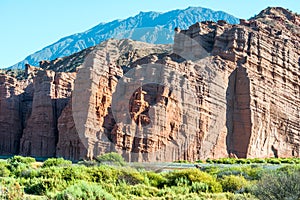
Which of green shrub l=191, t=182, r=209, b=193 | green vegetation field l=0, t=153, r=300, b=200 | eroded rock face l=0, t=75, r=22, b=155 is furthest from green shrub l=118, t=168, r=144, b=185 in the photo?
eroded rock face l=0, t=75, r=22, b=155

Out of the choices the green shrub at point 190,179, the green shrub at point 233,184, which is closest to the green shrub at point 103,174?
the green shrub at point 190,179

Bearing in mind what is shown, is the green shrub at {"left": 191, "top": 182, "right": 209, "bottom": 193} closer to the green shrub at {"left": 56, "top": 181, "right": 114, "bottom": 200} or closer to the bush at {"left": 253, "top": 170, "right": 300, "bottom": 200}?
the bush at {"left": 253, "top": 170, "right": 300, "bottom": 200}

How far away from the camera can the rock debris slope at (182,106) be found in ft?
204

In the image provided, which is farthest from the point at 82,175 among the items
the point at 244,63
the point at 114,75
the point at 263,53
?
the point at 263,53

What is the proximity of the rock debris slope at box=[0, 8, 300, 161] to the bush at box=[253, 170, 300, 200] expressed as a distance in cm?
3607

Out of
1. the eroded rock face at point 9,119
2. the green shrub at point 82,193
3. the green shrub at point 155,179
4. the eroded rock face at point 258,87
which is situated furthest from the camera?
the eroded rock face at point 9,119

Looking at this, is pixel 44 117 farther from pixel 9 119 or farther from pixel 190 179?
pixel 190 179

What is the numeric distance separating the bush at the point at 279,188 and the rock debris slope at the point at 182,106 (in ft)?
118

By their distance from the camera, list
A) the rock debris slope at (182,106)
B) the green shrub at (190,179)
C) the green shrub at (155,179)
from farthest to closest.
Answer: the rock debris slope at (182,106) → the green shrub at (155,179) → the green shrub at (190,179)

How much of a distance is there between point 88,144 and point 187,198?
120ft

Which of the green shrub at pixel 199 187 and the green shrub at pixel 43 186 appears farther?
the green shrub at pixel 199 187

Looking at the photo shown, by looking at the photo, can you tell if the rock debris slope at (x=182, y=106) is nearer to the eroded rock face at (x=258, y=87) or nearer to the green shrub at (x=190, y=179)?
the eroded rock face at (x=258, y=87)

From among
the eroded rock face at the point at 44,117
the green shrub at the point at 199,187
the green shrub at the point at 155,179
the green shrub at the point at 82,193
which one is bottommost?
the green shrub at the point at 82,193

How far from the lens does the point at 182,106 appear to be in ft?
212
